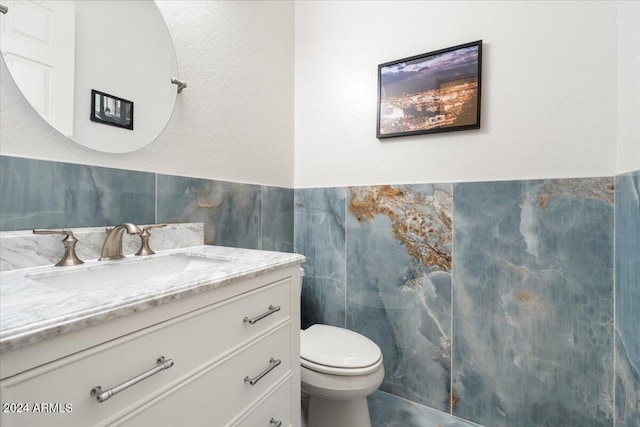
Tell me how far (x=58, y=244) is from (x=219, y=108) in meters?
0.89

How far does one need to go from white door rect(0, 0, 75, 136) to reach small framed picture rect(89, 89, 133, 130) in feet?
0.21

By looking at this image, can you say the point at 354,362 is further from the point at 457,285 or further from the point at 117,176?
the point at 117,176

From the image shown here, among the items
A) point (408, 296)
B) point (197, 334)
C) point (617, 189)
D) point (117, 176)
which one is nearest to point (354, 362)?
point (408, 296)

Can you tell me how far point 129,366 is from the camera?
Answer: 0.54 m

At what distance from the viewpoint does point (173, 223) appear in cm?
119

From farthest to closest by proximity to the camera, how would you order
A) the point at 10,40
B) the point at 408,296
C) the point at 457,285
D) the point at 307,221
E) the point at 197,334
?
the point at 307,221 → the point at 408,296 → the point at 457,285 → the point at 10,40 → the point at 197,334

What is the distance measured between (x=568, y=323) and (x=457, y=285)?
0.46 meters

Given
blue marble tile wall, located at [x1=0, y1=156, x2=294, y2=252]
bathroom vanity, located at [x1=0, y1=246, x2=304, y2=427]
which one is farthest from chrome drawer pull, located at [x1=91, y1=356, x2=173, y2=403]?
blue marble tile wall, located at [x1=0, y1=156, x2=294, y2=252]

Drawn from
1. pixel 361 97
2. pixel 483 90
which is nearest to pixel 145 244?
pixel 361 97

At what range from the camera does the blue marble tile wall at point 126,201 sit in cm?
80

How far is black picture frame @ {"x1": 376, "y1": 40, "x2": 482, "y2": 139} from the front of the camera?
139cm

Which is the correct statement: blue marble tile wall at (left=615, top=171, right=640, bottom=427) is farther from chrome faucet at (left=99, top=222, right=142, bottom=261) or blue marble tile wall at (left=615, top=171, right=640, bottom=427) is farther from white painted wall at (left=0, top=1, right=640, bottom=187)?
chrome faucet at (left=99, top=222, right=142, bottom=261)

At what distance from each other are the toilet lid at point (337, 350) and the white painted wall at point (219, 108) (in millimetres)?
932

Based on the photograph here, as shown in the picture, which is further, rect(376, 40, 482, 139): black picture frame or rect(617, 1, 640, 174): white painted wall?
rect(376, 40, 482, 139): black picture frame
